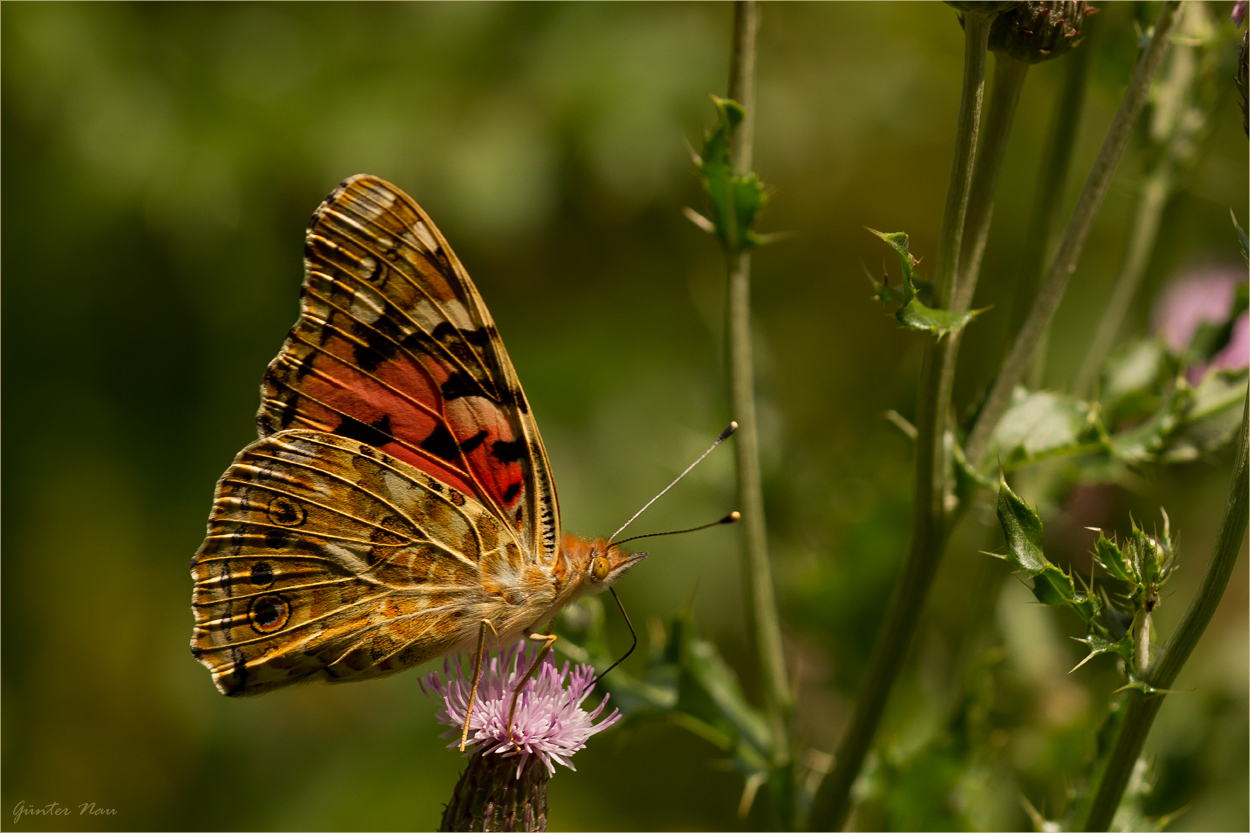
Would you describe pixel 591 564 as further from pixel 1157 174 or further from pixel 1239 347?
pixel 1239 347

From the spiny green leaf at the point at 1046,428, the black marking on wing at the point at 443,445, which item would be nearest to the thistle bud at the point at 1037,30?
the spiny green leaf at the point at 1046,428

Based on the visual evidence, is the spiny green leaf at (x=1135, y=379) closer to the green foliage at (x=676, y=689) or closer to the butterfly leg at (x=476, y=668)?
the green foliage at (x=676, y=689)

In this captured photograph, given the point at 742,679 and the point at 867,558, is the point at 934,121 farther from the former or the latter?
the point at 742,679

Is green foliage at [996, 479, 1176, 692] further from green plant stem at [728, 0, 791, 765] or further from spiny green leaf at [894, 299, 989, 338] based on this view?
green plant stem at [728, 0, 791, 765]

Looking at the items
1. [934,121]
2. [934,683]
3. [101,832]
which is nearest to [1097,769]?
[934,683]

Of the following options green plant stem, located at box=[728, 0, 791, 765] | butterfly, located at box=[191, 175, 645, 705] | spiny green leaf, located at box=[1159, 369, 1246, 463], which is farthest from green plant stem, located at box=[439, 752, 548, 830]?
spiny green leaf, located at box=[1159, 369, 1246, 463]

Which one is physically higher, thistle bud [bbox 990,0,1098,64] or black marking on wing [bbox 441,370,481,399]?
thistle bud [bbox 990,0,1098,64]
